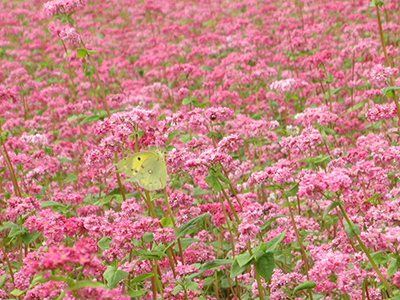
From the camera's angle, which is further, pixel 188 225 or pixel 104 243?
pixel 104 243

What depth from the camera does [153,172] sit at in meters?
4.75

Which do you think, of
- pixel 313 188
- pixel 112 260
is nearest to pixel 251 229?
pixel 313 188

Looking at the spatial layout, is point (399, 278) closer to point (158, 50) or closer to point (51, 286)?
point (51, 286)

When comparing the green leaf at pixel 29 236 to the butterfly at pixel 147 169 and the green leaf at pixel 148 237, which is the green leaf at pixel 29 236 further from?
the green leaf at pixel 148 237

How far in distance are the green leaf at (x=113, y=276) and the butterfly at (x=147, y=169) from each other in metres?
1.08

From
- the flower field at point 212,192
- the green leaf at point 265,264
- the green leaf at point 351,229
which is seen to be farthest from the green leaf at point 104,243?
the green leaf at point 351,229

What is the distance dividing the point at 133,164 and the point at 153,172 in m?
0.22

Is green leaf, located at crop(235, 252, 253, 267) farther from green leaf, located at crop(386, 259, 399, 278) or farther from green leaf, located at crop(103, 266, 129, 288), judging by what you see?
green leaf, located at crop(386, 259, 399, 278)

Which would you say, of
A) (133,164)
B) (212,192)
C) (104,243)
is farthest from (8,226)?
(212,192)

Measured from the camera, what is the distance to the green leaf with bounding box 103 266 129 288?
3572mm

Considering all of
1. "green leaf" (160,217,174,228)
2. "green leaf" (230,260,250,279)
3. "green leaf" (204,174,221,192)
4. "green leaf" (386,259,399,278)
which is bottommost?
"green leaf" (386,259,399,278)

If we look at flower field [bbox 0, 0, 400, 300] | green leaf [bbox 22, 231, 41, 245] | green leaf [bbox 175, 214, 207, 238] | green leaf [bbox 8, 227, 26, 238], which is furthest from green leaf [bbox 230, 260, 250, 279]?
green leaf [bbox 8, 227, 26, 238]

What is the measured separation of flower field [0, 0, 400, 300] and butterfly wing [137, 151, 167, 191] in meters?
0.02

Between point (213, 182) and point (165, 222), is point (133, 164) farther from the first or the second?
point (213, 182)
